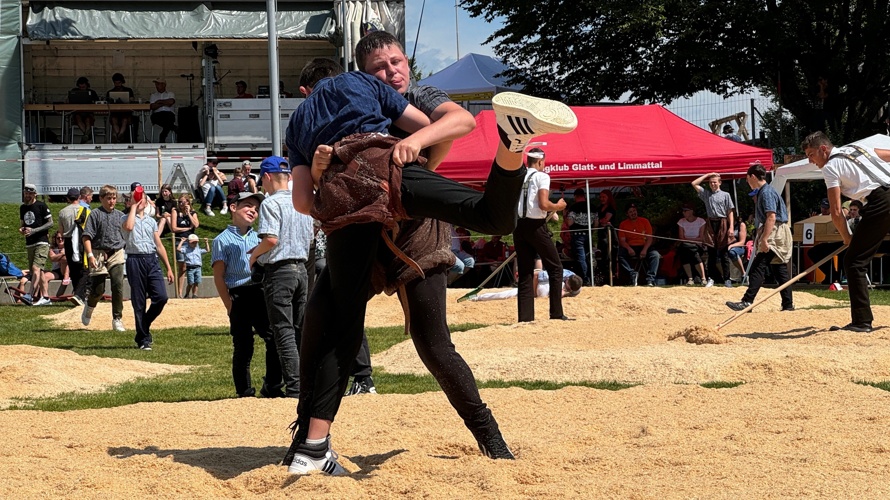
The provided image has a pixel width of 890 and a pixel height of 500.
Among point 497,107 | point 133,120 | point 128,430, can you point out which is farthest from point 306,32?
point 497,107

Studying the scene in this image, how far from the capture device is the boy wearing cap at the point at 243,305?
8.04 m

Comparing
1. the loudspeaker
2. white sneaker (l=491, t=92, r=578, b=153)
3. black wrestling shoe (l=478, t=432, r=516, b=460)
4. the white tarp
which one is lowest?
black wrestling shoe (l=478, t=432, r=516, b=460)

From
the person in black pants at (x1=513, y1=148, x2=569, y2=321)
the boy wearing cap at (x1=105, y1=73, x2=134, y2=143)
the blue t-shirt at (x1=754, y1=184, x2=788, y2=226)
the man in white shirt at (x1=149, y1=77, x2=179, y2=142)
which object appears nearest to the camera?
the person in black pants at (x1=513, y1=148, x2=569, y2=321)

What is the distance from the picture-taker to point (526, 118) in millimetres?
4062

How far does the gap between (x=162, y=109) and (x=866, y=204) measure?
2110 cm

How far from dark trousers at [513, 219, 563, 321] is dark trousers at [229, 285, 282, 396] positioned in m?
4.13

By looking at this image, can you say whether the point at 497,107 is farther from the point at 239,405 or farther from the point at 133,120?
the point at 133,120

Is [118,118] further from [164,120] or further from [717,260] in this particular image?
[717,260]

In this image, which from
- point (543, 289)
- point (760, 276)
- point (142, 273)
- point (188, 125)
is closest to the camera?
point (142, 273)

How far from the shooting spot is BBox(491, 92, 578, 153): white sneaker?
404cm

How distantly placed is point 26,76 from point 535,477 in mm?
28085

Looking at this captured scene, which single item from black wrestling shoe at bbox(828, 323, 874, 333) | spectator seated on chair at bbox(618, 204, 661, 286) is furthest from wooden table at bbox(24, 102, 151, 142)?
black wrestling shoe at bbox(828, 323, 874, 333)

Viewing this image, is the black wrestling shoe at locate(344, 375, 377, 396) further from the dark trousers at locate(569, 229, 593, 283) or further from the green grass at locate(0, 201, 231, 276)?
the green grass at locate(0, 201, 231, 276)

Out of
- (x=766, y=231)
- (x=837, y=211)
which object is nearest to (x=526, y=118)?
(x=837, y=211)
